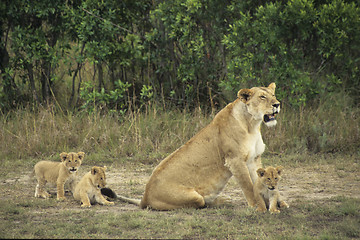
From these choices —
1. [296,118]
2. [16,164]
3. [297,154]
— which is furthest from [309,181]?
[16,164]

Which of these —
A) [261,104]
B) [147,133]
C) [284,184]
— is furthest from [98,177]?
[147,133]

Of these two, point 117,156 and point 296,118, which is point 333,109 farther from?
point 117,156

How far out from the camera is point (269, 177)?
5469mm

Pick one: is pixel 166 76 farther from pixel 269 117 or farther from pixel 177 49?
pixel 269 117

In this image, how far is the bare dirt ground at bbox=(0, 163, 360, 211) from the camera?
644 cm

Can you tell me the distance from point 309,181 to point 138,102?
5138mm

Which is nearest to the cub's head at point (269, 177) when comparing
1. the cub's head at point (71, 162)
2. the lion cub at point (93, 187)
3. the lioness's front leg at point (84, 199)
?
the lion cub at point (93, 187)

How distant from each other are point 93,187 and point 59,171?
64 centimetres

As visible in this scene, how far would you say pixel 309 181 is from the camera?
285 inches

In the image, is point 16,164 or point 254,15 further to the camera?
point 254,15

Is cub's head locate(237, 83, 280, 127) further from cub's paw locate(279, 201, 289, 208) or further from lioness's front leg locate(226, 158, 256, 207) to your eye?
cub's paw locate(279, 201, 289, 208)

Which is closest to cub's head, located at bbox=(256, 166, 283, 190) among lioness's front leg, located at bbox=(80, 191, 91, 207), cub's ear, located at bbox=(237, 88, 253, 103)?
cub's ear, located at bbox=(237, 88, 253, 103)

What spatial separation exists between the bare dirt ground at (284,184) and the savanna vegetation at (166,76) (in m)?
0.08

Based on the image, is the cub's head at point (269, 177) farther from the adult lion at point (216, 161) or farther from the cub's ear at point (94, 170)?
the cub's ear at point (94, 170)
